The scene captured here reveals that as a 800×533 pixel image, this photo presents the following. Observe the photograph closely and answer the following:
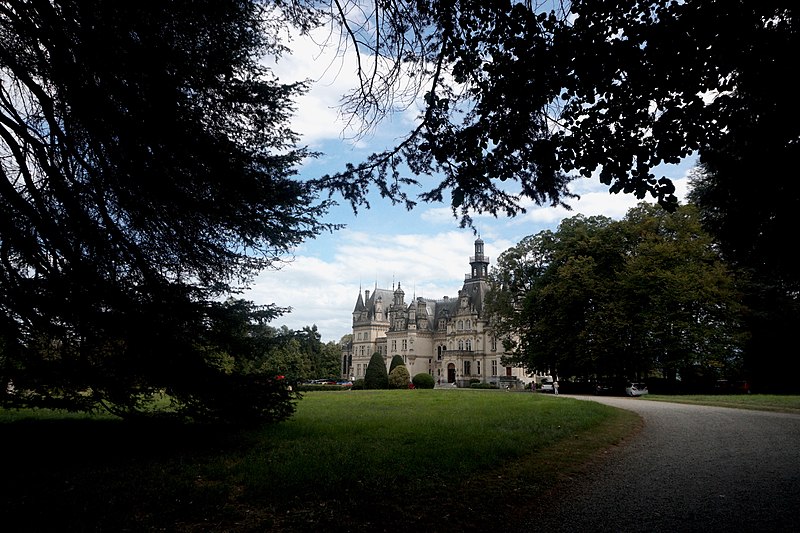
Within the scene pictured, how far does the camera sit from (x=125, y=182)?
255 inches

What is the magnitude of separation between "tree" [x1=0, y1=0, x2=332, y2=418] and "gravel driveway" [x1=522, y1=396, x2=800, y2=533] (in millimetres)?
5227

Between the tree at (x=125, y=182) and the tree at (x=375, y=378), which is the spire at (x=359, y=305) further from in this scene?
the tree at (x=125, y=182)

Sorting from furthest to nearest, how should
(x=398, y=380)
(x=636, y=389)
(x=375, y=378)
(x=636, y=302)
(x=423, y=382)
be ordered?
1. (x=423, y=382)
2. (x=398, y=380)
3. (x=375, y=378)
4. (x=636, y=389)
5. (x=636, y=302)

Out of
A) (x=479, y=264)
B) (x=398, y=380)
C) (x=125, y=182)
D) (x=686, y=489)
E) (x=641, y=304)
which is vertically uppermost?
(x=479, y=264)

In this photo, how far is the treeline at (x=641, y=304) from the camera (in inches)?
1094

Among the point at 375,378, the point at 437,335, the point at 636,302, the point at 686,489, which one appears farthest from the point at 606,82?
the point at 437,335

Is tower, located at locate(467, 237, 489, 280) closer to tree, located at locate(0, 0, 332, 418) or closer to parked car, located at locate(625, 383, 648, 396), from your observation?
parked car, located at locate(625, 383, 648, 396)

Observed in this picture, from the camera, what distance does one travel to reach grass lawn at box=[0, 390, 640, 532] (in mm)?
4793

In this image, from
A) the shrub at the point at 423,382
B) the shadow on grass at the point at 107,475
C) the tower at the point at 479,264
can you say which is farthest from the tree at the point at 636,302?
the tower at the point at 479,264

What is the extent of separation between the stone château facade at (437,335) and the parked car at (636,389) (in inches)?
839

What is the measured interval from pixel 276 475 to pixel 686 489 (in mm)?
5113

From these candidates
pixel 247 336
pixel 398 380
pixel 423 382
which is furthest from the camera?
A: pixel 423 382

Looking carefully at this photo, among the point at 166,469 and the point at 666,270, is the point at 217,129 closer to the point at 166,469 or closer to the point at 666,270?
the point at 166,469

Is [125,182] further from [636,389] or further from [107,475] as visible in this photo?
[636,389]
